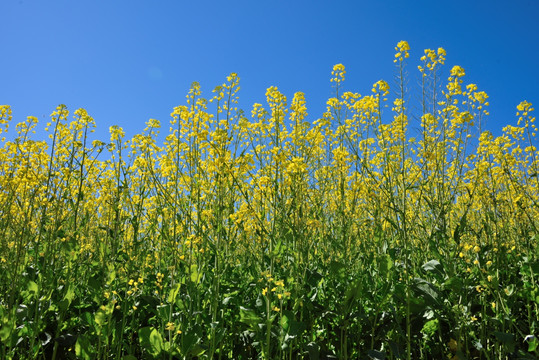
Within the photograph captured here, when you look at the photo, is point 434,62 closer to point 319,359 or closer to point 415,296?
point 415,296

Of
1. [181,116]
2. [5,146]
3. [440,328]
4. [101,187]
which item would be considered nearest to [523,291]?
[440,328]

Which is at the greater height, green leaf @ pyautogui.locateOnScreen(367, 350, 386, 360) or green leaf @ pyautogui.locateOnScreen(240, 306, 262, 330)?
green leaf @ pyautogui.locateOnScreen(240, 306, 262, 330)

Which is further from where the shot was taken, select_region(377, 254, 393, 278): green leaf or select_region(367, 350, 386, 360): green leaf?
select_region(377, 254, 393, 278): green leaf

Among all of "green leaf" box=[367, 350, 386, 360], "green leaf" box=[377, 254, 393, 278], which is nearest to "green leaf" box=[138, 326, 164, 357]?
"green leaf" box=[367, 350, 386, 360]

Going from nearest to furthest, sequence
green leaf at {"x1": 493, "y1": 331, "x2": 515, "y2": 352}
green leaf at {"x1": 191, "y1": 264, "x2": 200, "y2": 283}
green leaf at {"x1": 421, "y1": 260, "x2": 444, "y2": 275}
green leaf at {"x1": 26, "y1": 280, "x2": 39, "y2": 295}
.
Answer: green leaf at {"x1": 493, "y1": 331, "x2": 515, "y2": 352}
green leaf at {"x1": 191, "y1": 264, "x2": 200, "y2": 283}
green leaf at {"x1": 421, "y1": 260, "x2": 444, "y2": 275}
green leaf at {"x1": 26, "y1": 280, "x2": 39, "y2": 295}

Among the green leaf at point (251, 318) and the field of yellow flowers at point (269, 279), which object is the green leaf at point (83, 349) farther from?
the green leaf at point (251, 318)

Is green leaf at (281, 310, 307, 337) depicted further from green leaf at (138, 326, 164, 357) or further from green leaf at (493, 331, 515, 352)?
green leaf at (493, 331, 515, 352)

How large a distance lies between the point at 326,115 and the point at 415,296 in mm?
2243

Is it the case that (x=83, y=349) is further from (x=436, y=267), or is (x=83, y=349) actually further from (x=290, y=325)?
(x=436, y=267)

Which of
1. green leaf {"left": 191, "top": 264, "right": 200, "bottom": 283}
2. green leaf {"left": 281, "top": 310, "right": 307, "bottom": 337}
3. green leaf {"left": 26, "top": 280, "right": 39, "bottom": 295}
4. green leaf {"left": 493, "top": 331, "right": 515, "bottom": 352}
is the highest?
green leaf {"left": 191, "top": 264, "right": 200, "bottom": 283}

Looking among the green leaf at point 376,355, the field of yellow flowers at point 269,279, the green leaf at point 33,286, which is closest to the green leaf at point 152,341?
the field of yellow flowers at point 269,279

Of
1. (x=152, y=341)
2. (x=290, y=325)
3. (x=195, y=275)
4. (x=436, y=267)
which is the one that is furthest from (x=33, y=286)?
(x=436, y=267)

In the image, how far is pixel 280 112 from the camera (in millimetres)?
3252

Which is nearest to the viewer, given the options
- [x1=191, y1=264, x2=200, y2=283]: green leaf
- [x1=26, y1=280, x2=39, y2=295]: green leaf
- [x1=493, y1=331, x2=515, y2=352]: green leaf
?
[x1=493, y1=331, x2=515, y2=352]: green leaf
